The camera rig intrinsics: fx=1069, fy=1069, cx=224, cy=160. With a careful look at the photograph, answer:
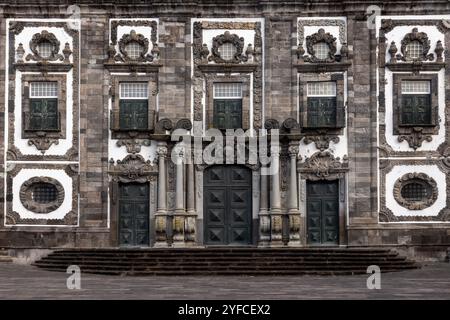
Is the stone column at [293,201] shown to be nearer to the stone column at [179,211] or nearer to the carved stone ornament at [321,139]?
the carved stone ornament at [321,139]

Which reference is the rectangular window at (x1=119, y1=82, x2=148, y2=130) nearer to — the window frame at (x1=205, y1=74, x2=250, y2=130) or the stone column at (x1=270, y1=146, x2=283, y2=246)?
the window frame at (x1=205, y1=74, x2=250, y2=130)

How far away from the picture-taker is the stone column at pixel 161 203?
1455 inches

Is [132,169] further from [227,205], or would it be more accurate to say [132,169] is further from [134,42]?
[134,42]

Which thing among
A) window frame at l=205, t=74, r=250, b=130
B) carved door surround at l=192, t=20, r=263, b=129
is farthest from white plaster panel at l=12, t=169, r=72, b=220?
window frame at l=205, t=74, r=250, b=130

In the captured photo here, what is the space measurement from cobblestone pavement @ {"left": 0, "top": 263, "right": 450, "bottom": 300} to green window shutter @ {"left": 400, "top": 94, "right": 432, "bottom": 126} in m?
5.92

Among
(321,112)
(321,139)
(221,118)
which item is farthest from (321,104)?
(221,118)

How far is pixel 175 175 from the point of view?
37.3 meters

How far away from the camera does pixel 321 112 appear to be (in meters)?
37.6

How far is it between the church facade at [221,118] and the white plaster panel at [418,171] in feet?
0.16

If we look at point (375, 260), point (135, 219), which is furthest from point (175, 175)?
point (375, 260)

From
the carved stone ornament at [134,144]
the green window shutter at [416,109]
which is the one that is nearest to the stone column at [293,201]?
the green window shutter at [416,109]

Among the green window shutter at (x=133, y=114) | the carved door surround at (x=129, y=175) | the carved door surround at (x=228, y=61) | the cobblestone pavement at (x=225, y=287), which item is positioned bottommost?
the cobblestone pavement at (x=225, y=287)
